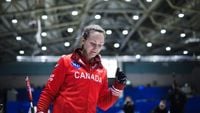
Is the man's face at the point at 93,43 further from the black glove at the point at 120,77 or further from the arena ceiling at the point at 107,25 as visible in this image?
the arena ceiling at the point at 107,25

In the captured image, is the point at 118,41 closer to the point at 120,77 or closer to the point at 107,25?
the point at 107,25

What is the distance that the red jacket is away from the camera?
264 cm

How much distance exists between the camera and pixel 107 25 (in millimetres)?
23188

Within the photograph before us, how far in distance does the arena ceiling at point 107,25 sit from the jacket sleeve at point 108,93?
13.7 metres

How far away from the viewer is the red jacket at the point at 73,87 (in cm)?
264

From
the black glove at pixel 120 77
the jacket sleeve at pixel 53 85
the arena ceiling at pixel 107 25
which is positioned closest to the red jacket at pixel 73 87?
the jacket sleeve at pixel 53 85

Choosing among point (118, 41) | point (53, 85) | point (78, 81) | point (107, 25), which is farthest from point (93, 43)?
point (118, 41)

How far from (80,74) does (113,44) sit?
24.6 meters

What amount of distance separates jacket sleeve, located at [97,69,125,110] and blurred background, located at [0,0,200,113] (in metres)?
10.8

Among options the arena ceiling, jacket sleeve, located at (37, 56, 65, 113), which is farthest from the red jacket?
the arena ceiling

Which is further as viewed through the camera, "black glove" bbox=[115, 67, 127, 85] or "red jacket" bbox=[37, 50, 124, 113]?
"black glove" bbox=[115, 67, 127, 85]

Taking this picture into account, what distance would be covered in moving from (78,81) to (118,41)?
947 inches

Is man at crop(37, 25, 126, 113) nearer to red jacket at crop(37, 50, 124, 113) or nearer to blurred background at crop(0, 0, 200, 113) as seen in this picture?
red jacket at crop(37, 50, 124, 113)

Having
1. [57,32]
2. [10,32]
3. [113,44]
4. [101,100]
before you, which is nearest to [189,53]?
[113,44]
